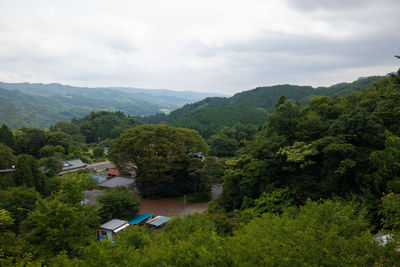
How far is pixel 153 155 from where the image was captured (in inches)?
758

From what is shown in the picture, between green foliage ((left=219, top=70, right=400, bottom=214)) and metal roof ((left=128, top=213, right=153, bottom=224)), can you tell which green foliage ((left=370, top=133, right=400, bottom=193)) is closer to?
green foliage ((left=219, top=70, right=400, bottom=214))

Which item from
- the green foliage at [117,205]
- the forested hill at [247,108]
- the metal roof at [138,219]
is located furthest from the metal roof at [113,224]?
the forested hill at [247,108]

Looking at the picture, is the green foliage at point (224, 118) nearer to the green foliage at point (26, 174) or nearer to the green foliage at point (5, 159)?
the green foliage at point (5, 159)

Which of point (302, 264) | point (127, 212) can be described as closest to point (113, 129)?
point (127, 212)

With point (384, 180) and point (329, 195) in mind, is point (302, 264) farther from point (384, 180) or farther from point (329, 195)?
point (329, 195)

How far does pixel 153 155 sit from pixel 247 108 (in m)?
52.9

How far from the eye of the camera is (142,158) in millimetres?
18922

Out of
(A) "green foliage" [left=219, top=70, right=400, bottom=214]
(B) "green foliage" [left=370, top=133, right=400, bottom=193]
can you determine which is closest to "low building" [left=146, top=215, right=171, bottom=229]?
(A) "green foliage" [left=219, top=70, right=400, bottom=214]

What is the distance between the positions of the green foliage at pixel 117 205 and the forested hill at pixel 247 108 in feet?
109

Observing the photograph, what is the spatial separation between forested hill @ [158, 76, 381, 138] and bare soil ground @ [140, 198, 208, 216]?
28442mm

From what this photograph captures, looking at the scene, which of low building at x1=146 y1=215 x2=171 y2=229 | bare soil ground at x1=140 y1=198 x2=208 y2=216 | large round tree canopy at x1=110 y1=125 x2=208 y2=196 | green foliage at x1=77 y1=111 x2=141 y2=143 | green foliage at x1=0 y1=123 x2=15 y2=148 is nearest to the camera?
low building at x1=146 y1=215 x2=171 y2=229

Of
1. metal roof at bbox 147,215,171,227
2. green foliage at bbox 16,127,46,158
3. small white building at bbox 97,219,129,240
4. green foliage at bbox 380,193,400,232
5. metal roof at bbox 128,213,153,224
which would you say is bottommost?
metal roof at bbox 128,213,153,224

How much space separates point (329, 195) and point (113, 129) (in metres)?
50.9

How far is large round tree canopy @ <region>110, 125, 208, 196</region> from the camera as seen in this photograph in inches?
750
